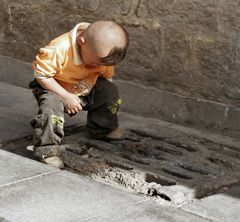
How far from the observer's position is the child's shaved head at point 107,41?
3162mm

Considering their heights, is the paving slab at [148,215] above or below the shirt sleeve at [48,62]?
below

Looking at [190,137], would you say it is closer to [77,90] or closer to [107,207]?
[77,90]

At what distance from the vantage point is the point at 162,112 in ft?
13.4

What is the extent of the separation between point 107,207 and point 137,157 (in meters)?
0.72

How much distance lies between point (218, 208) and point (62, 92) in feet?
3.50

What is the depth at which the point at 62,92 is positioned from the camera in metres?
3.29

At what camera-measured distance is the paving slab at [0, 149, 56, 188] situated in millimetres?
2881

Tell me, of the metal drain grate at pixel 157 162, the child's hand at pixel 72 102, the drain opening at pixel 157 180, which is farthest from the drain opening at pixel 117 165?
the child's hand at pixel 72 102

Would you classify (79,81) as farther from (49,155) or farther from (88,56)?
(49,155)

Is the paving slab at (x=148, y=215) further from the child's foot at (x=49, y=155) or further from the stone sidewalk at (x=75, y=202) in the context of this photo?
the child's foot at (x=49, y=155)

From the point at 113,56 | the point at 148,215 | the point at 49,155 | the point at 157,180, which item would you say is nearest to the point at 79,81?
the point at 113,56

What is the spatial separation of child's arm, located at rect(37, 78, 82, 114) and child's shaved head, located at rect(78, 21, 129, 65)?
26 centimetres

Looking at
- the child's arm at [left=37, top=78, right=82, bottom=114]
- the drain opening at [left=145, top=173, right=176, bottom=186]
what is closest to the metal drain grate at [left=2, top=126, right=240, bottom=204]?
the drain opening at [left=145, top=173, right=176, bottom=186]

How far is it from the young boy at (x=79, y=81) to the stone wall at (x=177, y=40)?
60 cm
